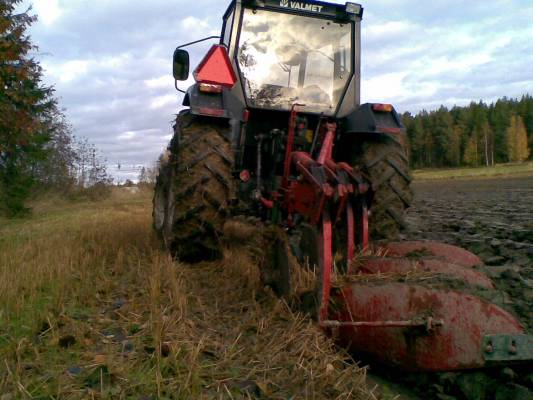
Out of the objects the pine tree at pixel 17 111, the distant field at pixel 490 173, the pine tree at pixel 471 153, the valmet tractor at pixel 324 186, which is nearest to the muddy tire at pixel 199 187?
the valmet tractor at pixel 324 186

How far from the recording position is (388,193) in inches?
162

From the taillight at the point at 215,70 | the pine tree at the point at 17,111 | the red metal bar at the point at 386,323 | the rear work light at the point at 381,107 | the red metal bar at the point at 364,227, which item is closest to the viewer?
the red metal bar at the point at 386,323

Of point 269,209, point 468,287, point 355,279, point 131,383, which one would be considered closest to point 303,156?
point 269,209

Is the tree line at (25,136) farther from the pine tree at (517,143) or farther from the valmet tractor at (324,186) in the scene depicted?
the pine tree at (517,143)

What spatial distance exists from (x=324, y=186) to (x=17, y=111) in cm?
876

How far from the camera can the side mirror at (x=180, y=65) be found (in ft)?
15.4

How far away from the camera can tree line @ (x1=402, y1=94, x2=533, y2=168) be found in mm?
67688

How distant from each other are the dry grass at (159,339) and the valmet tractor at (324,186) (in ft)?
0.90

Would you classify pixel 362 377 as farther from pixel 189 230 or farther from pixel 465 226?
pixel 465 226

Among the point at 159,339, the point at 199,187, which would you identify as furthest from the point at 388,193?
the point at 159,339

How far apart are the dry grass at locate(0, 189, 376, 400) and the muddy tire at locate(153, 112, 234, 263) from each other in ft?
0.77

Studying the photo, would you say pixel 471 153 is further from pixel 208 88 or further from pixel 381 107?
pixel 208 88

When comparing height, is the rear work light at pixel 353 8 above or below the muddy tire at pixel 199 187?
above

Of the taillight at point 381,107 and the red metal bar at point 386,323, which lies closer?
the red metal bar at point 386,323
